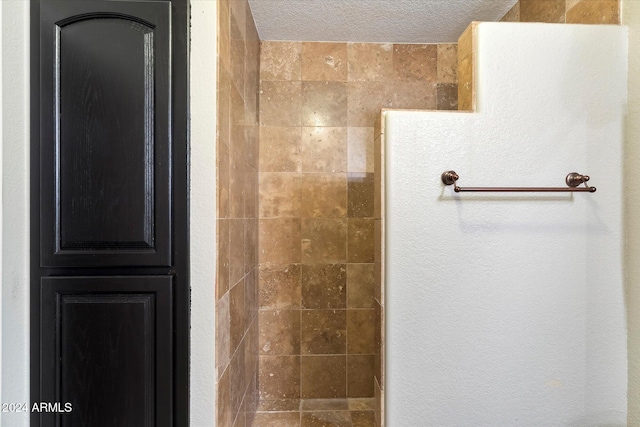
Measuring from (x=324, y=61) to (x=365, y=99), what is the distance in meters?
0.33

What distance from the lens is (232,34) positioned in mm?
1339

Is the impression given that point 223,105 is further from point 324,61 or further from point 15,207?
point 324,61

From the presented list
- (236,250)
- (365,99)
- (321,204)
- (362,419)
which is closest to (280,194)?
(321,204)

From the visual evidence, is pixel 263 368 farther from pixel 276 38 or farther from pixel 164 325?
pixel 276 38

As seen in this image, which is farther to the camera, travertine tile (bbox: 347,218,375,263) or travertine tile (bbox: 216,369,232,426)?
travertine tile (bbox: 347,218,375,263)

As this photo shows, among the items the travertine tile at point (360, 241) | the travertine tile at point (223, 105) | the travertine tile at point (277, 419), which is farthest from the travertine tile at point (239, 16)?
the travertine tile at point (277, 419)

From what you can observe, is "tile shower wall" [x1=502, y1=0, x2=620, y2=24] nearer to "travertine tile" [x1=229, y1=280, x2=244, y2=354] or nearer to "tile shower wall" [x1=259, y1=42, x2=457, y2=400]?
"tile shower wall" [x1=259, y1=42, x2=457, y2=400]

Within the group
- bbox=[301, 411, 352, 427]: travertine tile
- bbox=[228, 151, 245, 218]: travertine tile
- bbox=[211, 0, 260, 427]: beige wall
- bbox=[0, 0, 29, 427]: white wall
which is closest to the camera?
bbox=[0, 0, 29, 427]: white wall

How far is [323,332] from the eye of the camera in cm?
202

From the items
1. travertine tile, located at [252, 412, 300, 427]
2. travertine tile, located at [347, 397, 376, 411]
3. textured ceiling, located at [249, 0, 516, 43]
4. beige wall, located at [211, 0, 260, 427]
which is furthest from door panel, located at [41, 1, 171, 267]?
travertine tile, located at [347, 397, 376, 411]

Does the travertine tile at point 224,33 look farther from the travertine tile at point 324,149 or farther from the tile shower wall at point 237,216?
the travertine tile at point 324,149

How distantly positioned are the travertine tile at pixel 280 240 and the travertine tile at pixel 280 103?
1.94ft

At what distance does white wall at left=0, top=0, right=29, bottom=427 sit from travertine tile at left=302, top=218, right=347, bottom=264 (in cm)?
127

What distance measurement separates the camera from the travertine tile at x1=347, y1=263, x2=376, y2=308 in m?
2.02
